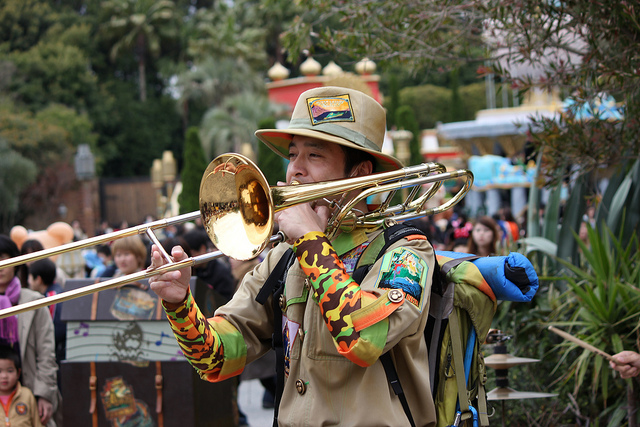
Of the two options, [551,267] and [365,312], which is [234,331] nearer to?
[365,312]

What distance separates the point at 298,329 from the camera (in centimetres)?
242

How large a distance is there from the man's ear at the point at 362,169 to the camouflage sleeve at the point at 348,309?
477 mm

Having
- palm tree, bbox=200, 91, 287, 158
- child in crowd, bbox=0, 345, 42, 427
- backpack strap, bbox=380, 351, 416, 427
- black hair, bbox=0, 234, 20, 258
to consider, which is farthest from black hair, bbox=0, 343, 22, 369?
palm tree, bbox=200, 91, 287, 158

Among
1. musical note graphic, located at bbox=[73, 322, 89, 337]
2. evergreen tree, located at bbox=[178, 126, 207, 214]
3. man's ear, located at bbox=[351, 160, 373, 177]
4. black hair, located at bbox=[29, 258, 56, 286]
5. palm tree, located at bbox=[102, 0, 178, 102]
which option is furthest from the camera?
palm tree, located at bbox=[102, 0, 178, 102]

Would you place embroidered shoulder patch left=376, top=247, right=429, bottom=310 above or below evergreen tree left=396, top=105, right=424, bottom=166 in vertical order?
above

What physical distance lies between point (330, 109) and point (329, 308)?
75 cm

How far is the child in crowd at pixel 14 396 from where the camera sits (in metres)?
4.36

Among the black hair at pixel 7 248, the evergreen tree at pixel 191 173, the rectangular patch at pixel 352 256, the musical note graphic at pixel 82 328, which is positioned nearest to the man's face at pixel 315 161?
the rectangular patch at pixel 352 256

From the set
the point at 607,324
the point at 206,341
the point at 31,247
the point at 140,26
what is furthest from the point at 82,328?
the point at 140,26

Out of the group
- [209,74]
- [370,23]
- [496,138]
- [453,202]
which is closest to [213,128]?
[209,74]

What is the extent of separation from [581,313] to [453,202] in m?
1.96

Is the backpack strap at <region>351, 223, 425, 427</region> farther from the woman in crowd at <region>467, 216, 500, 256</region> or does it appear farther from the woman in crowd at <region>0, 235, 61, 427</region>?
the woman in crowd at <region>467, 216, 500, 256</region>

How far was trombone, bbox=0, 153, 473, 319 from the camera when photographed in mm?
2291

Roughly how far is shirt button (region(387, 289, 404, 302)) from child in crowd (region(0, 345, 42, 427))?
122 inches
